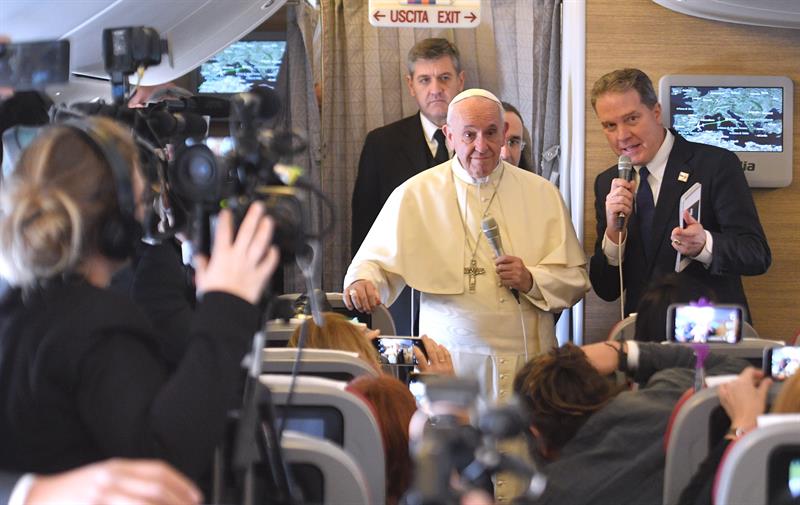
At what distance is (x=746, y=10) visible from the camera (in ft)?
19.7

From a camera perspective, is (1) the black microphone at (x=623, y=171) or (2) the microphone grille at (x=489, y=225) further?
(1) the black microphone at (x=623, y=171)

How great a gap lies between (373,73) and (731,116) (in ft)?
8.52

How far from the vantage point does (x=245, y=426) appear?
1.99 metres

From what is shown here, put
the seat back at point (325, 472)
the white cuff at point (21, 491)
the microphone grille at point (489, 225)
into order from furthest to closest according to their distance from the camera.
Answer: the microphone grille at point (489, 225)
the seat back at point (325, 472)
the white cuff at point (21, 491)

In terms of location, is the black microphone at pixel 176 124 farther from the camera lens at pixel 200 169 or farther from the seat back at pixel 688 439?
the seat back at pixel 688 439

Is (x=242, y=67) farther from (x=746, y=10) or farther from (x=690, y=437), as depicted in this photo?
(x=690, y=437)

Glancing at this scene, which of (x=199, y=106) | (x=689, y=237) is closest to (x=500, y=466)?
(x=199, y=106)

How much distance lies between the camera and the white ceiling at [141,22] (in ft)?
12.2

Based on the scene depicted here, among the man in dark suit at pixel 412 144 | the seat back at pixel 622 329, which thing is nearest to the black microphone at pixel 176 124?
the seat back at pixel 622 329

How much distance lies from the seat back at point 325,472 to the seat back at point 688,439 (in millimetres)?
779

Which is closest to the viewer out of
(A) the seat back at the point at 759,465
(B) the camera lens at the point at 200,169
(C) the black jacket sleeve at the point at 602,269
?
(B) the camera lens at the point at 200,169

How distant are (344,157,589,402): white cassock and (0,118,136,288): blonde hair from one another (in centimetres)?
310

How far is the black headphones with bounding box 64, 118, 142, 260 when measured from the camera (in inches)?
76.2

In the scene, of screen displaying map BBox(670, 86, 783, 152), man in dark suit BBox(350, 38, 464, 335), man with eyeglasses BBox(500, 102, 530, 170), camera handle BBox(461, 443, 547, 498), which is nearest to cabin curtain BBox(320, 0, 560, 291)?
man in dark suit BBox(350, 38, 464, 335)
